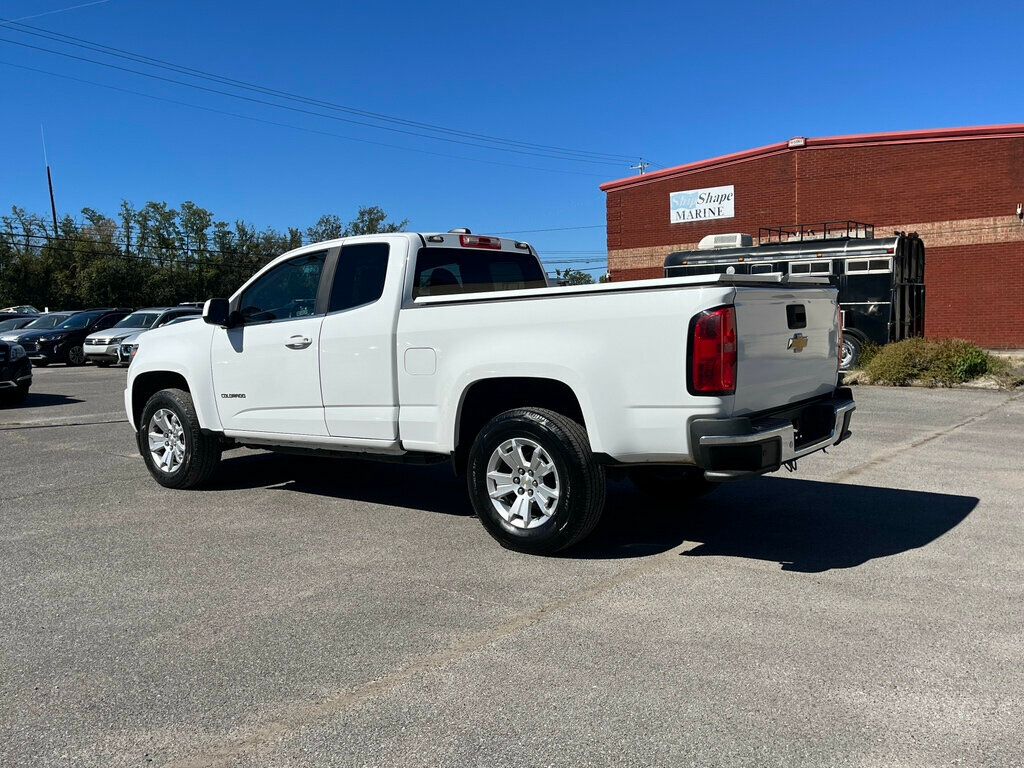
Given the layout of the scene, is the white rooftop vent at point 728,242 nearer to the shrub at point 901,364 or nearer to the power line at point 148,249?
the shrub at point 901,364

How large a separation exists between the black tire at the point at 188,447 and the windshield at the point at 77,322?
20.9 metres

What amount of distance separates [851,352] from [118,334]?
1887 centimetres

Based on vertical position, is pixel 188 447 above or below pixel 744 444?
below

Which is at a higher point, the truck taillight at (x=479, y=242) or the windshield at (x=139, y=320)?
the truck taillight at (x=479, y=242)

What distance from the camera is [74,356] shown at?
25625mm

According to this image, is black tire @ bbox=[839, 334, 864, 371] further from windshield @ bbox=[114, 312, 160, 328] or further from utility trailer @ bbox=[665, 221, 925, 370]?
windshield @ bbox=[114, 312, 160, 328]

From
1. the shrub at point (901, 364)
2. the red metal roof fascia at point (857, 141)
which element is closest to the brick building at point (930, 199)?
the red metal roof fascia at point (857, 141)

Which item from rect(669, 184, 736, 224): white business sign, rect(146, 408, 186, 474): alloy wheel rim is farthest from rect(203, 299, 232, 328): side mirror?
rect(669, 184, 736, 224): white business sign

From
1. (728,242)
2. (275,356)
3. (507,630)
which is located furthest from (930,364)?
(507,630)

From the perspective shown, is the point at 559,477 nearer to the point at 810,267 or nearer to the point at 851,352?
the point at 851,352

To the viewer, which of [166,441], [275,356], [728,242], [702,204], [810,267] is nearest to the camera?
[275,356]

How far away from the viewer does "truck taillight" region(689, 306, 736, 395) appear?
4.48 m

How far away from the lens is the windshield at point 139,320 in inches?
979

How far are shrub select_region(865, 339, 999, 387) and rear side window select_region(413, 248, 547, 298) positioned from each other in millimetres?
10549
